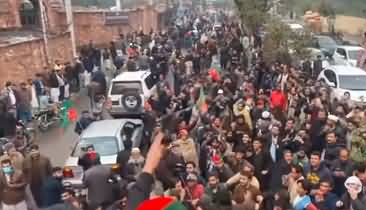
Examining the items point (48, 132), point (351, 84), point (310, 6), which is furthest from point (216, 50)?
point (310, 6)

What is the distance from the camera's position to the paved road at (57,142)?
48.6ft

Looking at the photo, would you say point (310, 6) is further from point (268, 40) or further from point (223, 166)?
point (223, 166)

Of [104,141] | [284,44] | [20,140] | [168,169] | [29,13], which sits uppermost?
[29,13]

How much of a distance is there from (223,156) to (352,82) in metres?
10.1

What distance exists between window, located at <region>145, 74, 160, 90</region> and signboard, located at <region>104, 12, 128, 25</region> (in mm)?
15583

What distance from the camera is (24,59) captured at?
20.4 m

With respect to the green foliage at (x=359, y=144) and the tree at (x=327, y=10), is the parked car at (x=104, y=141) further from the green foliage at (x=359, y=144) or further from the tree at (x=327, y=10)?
the tree at (x=327, y=10)

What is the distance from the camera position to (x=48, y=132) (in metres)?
16.7

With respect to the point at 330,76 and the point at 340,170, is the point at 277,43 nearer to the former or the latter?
the point at 330,76

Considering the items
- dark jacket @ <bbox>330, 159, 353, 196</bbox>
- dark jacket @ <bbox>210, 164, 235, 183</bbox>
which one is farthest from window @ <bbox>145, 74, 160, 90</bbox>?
dark jacket @ <bbox>330, 159, 353, 196</bbox>

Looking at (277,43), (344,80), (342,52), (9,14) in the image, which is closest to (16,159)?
(344,80)

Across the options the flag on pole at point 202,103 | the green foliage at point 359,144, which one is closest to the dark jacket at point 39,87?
the flag on pole at point 202,103

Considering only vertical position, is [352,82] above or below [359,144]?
below

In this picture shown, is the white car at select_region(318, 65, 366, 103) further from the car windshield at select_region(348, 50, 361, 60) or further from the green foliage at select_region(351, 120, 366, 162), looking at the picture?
the green foliage at select_region(351, 120, 366, 162)
